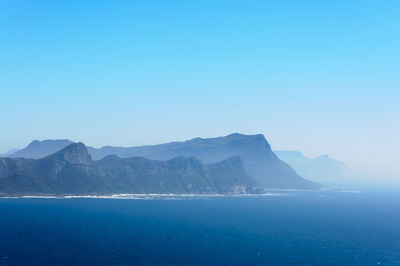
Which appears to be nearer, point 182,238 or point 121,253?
point 121,253

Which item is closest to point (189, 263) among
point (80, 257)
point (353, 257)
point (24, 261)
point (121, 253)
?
point (121, 253)

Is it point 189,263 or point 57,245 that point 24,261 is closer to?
point 57,245

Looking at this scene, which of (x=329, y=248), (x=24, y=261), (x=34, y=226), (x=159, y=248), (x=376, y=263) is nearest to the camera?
(x=24, y=261)

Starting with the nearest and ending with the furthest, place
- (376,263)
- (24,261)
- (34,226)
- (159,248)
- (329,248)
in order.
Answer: (24,261) → (376,263) → (159,248) → (329,248) → (34,226)

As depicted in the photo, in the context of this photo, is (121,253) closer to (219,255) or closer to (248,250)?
(219,255)

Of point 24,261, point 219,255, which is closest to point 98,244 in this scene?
point 24,261

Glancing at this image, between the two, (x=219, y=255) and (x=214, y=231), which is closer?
(x=219, y=255)

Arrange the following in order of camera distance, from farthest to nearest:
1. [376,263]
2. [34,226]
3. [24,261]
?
[34,226] < [376,263] < [24,261]

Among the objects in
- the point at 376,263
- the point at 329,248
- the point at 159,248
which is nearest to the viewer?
the point at 376,263
